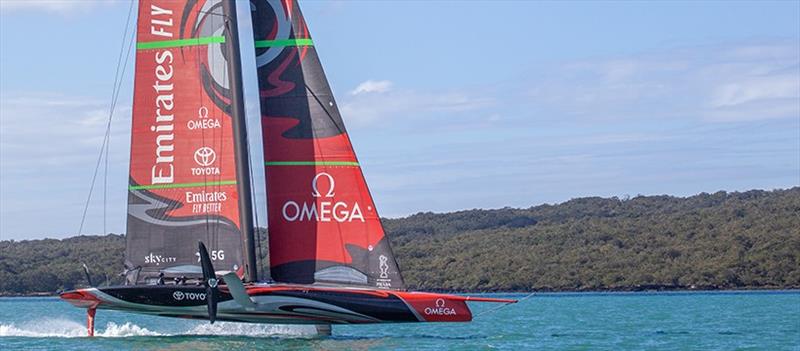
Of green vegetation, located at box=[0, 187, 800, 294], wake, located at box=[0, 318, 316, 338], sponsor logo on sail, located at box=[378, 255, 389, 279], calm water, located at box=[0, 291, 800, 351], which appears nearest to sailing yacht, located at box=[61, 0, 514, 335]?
sponsor logo on sail, located at box=[378, 255, 389, 279]

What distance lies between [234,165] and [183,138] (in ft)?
3.92

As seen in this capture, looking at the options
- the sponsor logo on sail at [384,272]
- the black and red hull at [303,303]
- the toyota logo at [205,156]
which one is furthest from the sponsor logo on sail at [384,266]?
the toyota logo at [205,156]

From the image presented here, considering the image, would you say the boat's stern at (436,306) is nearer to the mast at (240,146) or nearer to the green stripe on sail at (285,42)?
the mast at (240,146)

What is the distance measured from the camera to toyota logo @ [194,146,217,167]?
102 ft

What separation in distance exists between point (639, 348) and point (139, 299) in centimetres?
1068

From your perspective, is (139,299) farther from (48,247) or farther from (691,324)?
(48,247)

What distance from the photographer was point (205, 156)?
3106 centimetres

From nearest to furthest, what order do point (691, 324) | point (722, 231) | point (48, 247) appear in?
point (691, 324) < point (722, 231) < point (48, 247)

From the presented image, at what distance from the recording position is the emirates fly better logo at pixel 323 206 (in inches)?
1216

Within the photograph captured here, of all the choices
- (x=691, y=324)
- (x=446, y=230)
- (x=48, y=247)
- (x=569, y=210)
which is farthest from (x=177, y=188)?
(x=569, y=210)

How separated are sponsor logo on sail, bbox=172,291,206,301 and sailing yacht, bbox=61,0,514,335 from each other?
550 millimetres

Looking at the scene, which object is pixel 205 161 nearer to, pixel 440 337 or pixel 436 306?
pixel 436 306

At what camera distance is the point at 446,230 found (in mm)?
150250

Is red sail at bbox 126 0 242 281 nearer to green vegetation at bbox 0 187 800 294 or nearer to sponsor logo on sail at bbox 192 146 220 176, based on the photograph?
sponsor logo on sail at bbox 192 146 220 176
